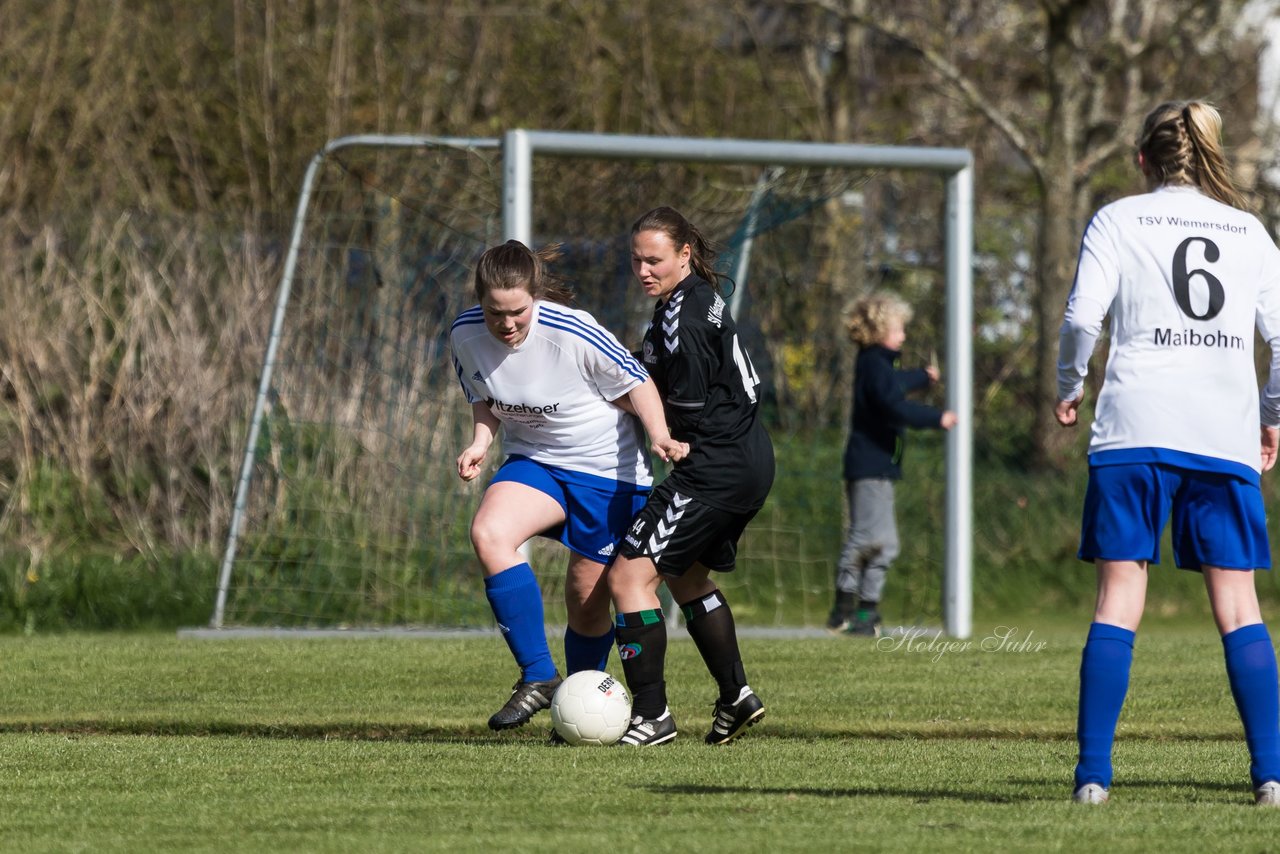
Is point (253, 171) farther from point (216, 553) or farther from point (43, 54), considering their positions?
point (216, 553)

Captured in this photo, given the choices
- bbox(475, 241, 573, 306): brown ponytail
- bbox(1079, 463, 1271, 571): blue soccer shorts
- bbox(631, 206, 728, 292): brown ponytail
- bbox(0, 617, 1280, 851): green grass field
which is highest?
bbox(631, 206, 728, 292): brown ponytail

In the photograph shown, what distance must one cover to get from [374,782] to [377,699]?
2.29 m

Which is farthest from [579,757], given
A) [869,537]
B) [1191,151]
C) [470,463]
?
[869,537]

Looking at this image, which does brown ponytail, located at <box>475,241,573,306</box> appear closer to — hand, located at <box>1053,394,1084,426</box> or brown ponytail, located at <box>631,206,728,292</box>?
brown ponytail, located at <box>631,206,728,292</box>

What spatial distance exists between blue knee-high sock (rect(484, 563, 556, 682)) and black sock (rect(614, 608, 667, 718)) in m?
0.34

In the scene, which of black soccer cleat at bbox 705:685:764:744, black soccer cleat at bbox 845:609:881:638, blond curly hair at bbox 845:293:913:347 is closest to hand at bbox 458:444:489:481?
black soccer cleat at bbox 705:685:764:744

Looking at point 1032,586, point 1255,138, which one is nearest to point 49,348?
point 1032,586

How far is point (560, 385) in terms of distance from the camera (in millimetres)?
6094

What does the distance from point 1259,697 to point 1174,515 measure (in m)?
0.50

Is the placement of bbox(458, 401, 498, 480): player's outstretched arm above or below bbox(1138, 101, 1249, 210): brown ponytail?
below

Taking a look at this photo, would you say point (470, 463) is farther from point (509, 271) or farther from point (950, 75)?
point (950, 75)

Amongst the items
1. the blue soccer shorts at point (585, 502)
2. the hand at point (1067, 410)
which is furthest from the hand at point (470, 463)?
the hand at point (1067, 410)

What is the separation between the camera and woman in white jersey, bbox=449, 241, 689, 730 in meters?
5.99

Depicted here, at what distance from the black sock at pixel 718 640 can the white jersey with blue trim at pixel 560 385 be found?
50 cm
